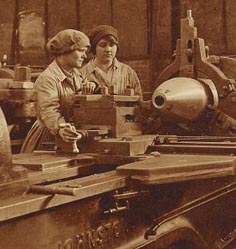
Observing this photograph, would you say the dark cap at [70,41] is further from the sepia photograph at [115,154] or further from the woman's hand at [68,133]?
the woman's hand at [68,133]

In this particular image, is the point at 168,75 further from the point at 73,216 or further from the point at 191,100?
the point at 73,216

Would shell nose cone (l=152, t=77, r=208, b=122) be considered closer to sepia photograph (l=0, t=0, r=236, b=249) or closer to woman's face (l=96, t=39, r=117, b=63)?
sepia photograph (l=0, t=0, r=236, b=249)

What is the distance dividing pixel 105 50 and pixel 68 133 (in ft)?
6.22

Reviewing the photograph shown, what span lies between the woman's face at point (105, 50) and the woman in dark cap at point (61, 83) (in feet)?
3.07

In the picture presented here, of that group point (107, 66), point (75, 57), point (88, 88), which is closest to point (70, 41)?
point (75, 57)

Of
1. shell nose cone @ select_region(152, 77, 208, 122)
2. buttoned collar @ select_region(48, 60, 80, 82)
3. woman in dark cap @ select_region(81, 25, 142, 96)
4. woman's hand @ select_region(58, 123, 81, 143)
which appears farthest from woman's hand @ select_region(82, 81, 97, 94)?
woman in dark cap @ select_region(81, 25, 142, 96)

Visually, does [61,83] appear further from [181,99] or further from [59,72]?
[181,99]

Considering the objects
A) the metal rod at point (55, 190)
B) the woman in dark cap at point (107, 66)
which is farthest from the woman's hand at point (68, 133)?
the woman in dark cap at point (107, 66)

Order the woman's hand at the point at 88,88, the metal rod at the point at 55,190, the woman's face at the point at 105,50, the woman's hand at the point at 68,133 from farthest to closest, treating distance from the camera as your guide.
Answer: the woman's face at the point at 105,50 → the woman's hand at the point at 88,88 → the woman's hand at the point at 68,133 → the metal rod at the point at 55,190

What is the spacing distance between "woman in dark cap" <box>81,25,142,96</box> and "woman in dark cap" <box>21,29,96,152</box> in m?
0.92

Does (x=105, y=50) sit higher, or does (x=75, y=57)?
(x=105, y=50)

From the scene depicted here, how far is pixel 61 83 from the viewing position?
365 centimetres

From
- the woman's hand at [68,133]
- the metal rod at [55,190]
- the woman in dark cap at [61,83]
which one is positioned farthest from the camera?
the woman in dark cap at [61,83]

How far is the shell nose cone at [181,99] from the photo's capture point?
11.5ft
